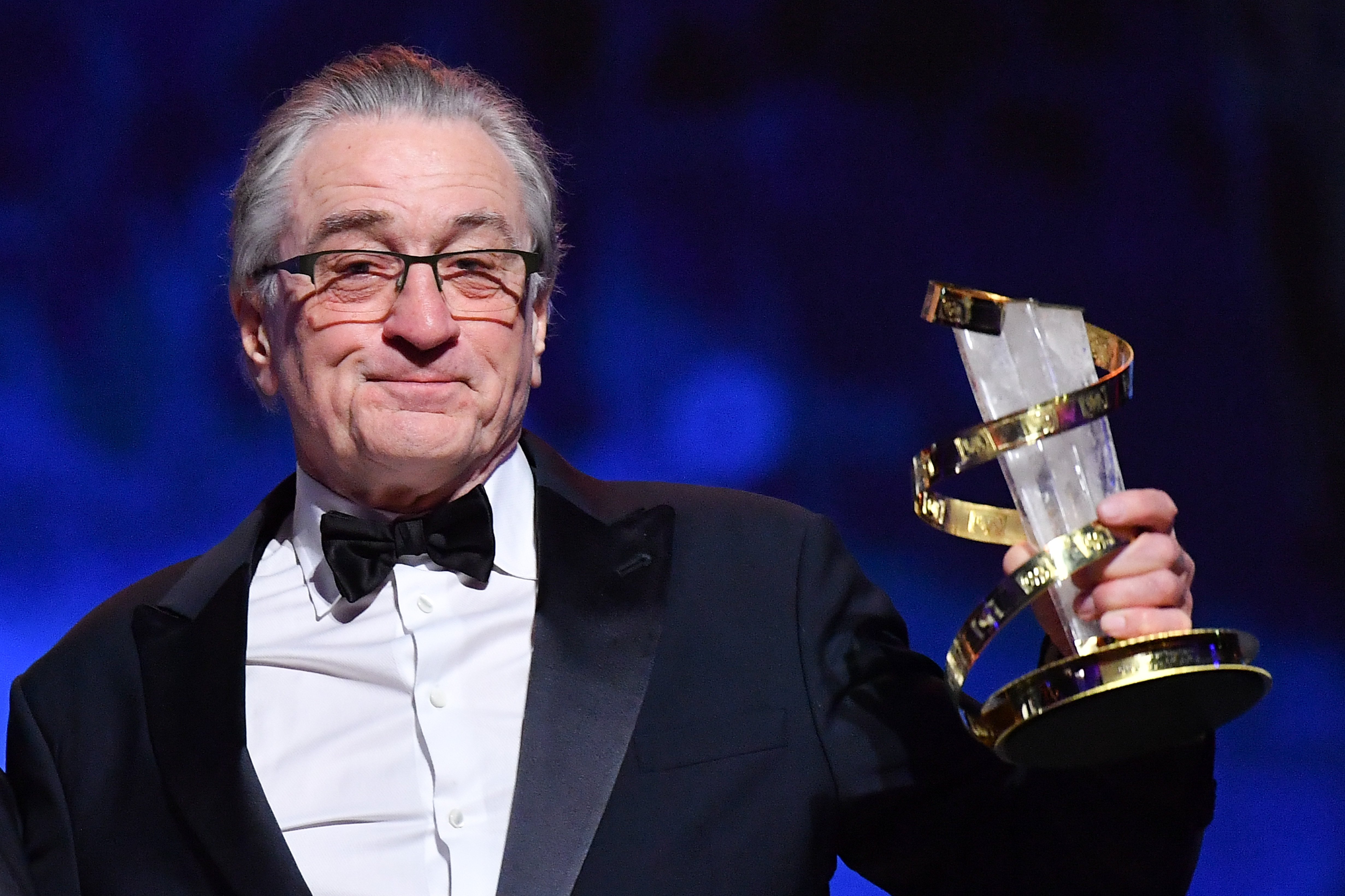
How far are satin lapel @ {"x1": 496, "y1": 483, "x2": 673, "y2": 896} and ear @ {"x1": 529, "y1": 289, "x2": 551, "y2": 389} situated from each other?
0.19 metres

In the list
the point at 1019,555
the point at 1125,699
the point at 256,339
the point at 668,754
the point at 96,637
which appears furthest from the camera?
the point at 256,339

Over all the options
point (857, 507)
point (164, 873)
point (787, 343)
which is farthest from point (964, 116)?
point (164, 873)

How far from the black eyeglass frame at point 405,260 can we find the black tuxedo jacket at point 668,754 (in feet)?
1.04

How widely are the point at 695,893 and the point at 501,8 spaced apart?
162cm

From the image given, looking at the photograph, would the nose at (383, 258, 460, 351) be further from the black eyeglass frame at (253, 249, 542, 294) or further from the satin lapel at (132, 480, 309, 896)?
the satin lapel at (132, 480, 309, 896)

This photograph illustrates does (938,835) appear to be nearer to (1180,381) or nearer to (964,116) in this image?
(1180,381)

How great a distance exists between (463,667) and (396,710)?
0.10m

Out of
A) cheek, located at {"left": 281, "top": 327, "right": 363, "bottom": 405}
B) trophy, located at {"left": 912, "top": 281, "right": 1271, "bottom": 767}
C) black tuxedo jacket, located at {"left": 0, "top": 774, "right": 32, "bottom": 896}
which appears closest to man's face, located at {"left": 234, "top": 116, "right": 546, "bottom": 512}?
cheek, located at {"left": 281, "top": 327, "right": 363, "bottom": 405}

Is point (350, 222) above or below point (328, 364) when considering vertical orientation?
above

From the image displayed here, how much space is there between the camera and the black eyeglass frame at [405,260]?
195cm

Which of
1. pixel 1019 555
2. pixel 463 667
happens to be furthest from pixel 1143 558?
pixel 463 667

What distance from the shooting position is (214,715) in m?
1.89

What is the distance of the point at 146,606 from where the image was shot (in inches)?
79.4

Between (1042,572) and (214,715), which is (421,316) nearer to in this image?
(214,715)
